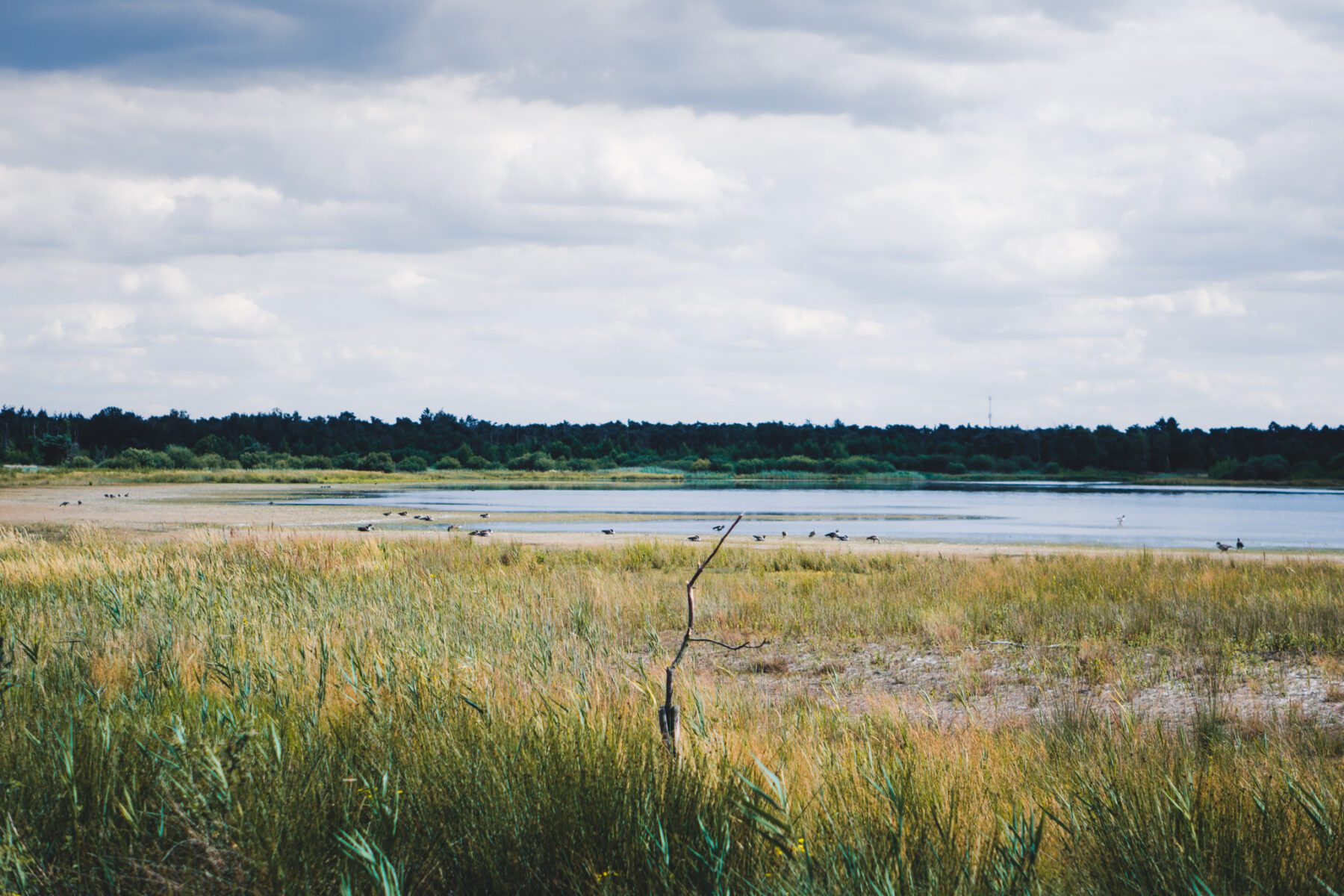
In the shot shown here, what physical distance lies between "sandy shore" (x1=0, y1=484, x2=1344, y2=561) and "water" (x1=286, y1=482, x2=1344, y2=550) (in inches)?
102

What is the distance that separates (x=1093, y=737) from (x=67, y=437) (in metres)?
136

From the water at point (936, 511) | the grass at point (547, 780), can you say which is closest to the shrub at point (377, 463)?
the water at point (936, 511)

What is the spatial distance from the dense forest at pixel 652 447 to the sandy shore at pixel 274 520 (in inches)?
2169

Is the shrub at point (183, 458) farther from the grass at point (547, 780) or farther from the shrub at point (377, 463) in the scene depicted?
the grass at point (547, 780)

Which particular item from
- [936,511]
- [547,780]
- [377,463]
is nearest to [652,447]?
[377,463]

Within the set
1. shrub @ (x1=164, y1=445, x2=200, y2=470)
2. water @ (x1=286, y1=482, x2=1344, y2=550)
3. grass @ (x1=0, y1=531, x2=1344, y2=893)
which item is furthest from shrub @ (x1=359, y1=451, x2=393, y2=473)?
grass @ (x1=0, y1=531, x2=1344, y2=893)

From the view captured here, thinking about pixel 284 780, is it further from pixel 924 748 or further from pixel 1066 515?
pixel 1066 515

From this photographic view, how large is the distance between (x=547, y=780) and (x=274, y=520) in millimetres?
38998

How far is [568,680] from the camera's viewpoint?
20.7ft

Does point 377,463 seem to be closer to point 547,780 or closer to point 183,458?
point 183,458

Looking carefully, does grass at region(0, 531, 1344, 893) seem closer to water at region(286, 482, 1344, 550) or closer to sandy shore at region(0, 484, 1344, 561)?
sandy shore at region(0, 484, 1344, 561)

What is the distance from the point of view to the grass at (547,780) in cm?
368

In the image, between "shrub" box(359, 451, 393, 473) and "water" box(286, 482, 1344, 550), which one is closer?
"water" box(286, 482, 1344, 550)

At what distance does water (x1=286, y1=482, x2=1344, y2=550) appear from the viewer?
124 ft
